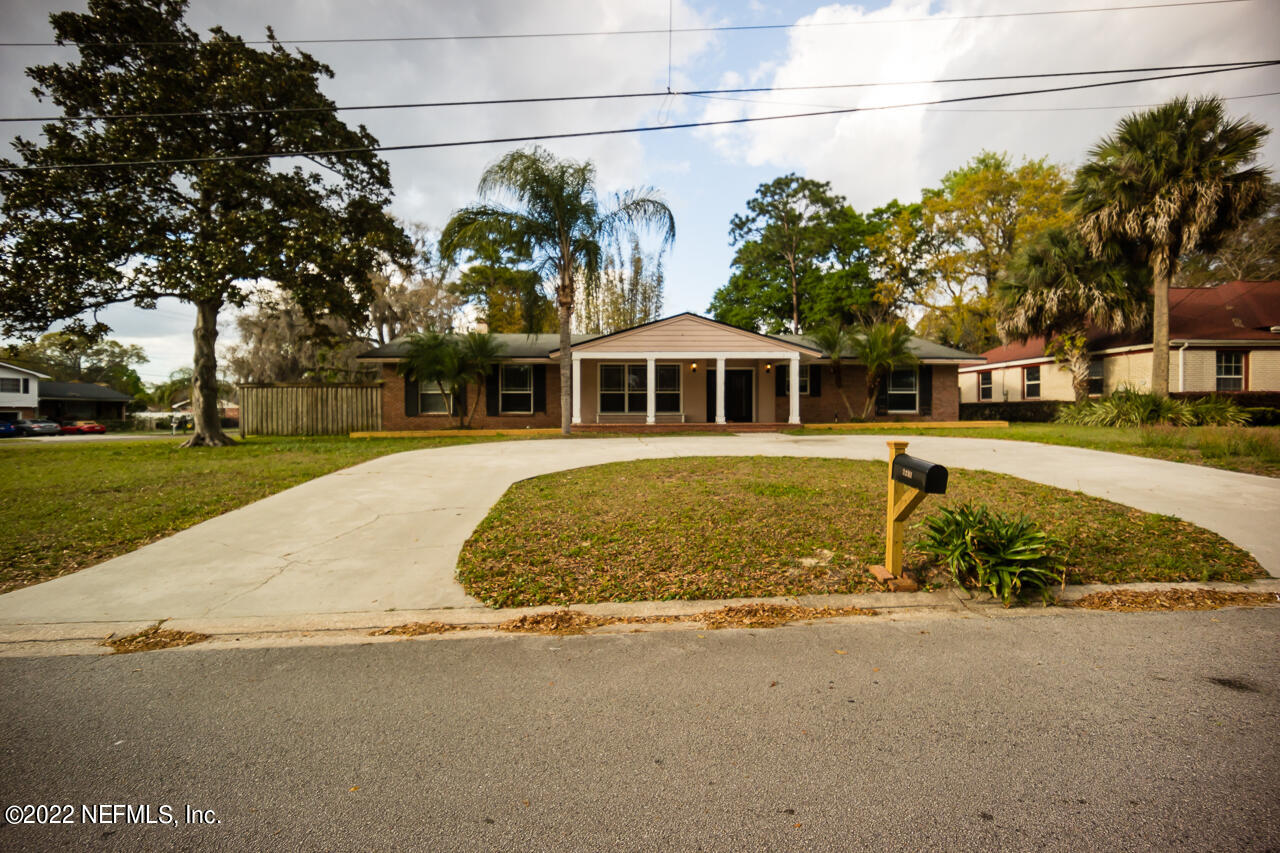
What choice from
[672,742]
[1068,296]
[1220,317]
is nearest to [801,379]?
[1068,296]

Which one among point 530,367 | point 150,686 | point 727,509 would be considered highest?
point 530,367

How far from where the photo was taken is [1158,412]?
16344mm

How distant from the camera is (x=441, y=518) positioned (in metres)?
6.48

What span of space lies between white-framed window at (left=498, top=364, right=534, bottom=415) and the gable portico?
1941 millimetres

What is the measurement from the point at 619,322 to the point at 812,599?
28.6m

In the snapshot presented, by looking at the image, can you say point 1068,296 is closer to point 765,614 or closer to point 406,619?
point 765,614

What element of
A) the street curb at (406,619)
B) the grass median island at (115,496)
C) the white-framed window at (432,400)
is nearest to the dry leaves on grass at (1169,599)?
the street curb at (406,619)

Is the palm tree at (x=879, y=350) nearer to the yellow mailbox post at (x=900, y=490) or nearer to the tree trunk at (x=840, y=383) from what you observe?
the tree trunk at (x=840, y=383)

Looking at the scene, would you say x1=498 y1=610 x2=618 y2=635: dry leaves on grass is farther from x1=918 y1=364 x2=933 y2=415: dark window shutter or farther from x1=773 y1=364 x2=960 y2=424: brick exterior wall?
x1=918 y1=364 x2=933 y2=415: dark window shutter

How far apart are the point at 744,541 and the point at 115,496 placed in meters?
8.37

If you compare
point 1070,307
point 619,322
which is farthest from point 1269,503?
point 619,322

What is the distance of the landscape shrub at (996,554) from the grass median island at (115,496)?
734 centimetres

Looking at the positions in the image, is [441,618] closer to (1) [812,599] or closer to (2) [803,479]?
(1) [812,599]

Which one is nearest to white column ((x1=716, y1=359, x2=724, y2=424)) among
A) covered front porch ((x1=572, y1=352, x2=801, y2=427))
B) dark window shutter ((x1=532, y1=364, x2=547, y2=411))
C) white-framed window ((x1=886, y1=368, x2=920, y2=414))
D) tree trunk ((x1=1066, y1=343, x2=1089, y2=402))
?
covered front porch ((x1=572, y1=352, x2=801, y2=427))
